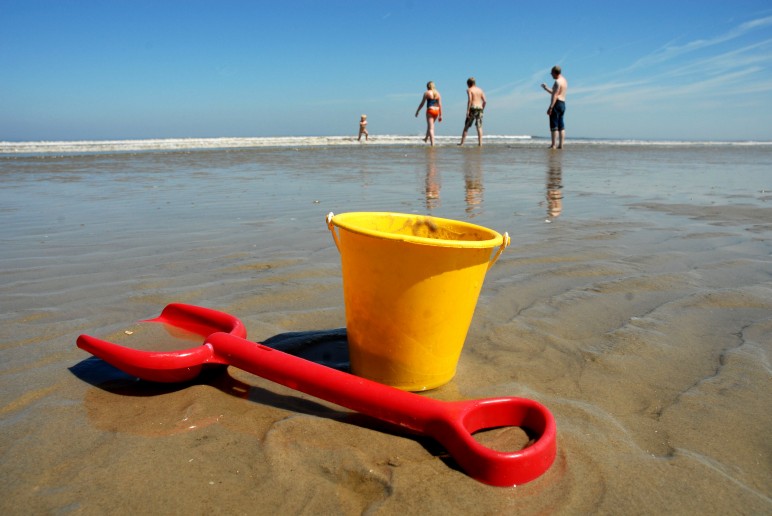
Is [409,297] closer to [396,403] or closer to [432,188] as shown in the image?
[396,403]

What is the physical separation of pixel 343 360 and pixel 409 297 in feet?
1.82

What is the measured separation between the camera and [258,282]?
287cm

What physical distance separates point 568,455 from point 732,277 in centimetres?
205

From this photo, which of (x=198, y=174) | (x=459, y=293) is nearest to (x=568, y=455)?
(x=459, y=293)

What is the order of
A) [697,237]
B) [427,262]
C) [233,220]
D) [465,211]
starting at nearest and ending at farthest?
1. [427,262]
2. [697,237]
3. [233,220]
4. [465,211]

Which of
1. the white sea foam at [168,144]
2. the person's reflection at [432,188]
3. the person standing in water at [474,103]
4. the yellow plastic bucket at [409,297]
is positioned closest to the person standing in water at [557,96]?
the person standing in water at [474,103]

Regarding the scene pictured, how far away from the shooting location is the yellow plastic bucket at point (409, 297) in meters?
1.57

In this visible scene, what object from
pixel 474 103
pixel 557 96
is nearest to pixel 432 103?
pixel 474 103

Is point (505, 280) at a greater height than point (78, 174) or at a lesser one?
lesser

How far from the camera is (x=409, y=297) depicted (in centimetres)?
162

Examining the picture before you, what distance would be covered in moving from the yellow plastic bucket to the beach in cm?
17

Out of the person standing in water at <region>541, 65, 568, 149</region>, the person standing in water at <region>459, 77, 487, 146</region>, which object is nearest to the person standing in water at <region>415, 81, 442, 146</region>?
the person standing in water at <region>459, 77, 487, 146</region>

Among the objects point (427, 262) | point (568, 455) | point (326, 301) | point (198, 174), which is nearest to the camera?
point (568, 455)

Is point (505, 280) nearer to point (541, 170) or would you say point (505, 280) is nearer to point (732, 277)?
point (732, 277)
